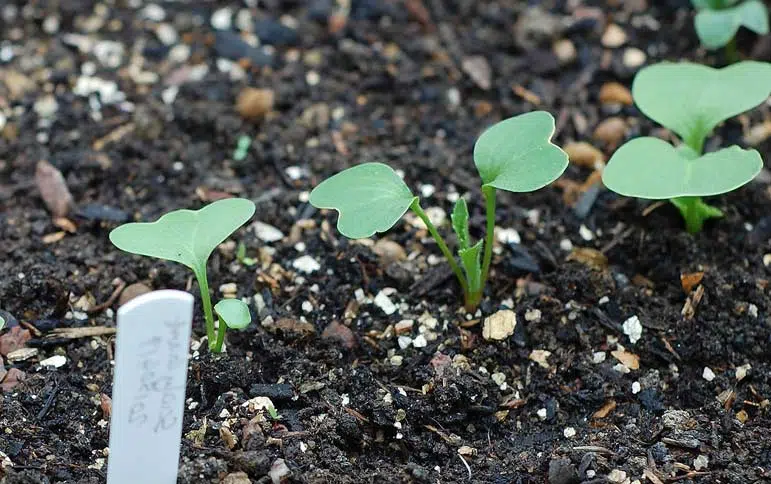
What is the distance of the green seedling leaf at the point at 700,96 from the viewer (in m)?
1.95

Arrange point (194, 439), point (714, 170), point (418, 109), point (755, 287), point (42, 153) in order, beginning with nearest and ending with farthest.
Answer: point (194, 439) < point (714, 170) < point (755, 287) < point (42, 153) < point (418, 109)

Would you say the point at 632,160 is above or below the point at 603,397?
above

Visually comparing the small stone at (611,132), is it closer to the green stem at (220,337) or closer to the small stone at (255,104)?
the small stone at (255,104)

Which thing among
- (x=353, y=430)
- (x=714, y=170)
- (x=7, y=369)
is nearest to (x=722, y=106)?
(x=714, y=170)

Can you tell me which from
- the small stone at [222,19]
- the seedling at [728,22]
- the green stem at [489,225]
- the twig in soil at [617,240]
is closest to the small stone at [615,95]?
the seedling at [728,22]

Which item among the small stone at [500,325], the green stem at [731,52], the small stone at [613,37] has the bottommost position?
the small stone at [500,325]

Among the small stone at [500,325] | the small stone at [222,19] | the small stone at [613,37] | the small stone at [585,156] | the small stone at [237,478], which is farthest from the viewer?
the small stone at [222,19]

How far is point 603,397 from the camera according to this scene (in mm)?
1787

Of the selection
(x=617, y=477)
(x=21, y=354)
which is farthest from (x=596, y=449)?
(x=21, y=354)

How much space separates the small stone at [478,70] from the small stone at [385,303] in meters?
0.85

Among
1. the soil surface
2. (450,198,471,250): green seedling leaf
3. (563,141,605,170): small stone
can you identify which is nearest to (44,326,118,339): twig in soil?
the soil surface

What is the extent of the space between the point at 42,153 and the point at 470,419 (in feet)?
4.39

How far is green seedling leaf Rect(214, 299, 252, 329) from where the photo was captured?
162 centimetres

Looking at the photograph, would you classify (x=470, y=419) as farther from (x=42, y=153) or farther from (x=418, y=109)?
(x=42, y=153)
